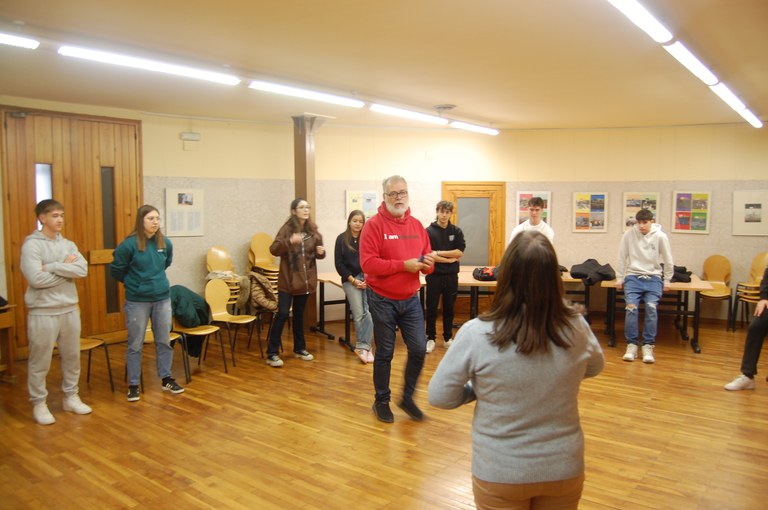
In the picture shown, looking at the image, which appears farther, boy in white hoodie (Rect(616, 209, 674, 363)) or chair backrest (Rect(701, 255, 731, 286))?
chair backrest (Rect(701, 255, 731, 286))

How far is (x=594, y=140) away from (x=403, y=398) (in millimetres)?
6210

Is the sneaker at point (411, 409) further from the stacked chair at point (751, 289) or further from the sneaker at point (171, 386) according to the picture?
the stacked chair at point (751, 289)

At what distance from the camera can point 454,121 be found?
7.68m

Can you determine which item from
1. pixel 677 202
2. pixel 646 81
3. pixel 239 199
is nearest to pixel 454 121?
pixel 646 81

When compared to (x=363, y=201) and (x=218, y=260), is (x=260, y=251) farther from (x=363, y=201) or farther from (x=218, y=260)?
(x=363, y=201)

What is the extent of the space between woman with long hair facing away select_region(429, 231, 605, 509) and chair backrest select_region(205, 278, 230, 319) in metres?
4.86

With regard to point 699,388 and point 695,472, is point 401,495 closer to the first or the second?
point 695,472

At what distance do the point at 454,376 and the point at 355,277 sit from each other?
14.9ft

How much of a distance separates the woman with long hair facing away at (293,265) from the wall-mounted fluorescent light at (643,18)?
3458 mm

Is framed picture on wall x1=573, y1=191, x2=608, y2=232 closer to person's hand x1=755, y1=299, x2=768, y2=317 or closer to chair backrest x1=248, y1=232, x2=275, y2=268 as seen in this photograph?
person's hand x1=755, y1=299, x2=768, y2=317

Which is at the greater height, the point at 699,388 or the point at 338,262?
the point at 338,262

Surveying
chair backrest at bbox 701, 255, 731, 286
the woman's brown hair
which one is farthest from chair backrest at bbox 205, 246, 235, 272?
chair backrest at bbox 701, 255, 731, 286

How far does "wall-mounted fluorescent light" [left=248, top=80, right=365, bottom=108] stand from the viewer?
557cm

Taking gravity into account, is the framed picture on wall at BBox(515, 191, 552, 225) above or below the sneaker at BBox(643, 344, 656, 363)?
above
